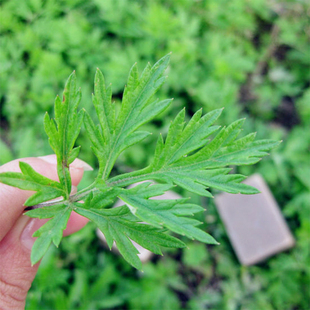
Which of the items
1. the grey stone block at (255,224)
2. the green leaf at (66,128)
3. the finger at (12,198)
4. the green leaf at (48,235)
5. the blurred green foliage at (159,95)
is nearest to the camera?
the green leaf at (48,235)

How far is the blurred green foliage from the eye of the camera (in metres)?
3.22

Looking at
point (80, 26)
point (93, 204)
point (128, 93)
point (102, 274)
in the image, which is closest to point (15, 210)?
point (93, 204)

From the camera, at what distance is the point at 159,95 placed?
11.1 feet

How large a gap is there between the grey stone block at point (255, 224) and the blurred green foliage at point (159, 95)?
0.42ft

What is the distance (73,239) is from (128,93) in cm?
215

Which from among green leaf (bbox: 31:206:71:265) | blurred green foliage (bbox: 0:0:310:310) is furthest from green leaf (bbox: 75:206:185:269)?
blurred green foliage (bbox: 0:0:310:310)

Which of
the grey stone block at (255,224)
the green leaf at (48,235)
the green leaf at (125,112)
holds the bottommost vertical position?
the grey stone block at (255,224)

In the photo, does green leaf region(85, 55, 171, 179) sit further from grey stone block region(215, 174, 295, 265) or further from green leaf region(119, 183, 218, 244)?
grey stone block region(215, 174, 295, 265)

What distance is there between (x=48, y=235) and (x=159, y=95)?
7.86ft

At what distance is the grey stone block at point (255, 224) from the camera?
11.8ft

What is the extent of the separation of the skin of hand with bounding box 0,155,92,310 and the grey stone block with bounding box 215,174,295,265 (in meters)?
2.30

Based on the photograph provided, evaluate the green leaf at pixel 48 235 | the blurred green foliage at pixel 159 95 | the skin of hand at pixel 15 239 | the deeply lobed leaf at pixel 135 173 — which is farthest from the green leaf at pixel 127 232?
the blurred green foliage at pixel 159 95

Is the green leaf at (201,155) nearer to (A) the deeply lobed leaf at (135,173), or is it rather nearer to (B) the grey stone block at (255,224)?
(A) the deeply lobed leaf at (135,173)

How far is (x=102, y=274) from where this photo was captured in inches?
121
